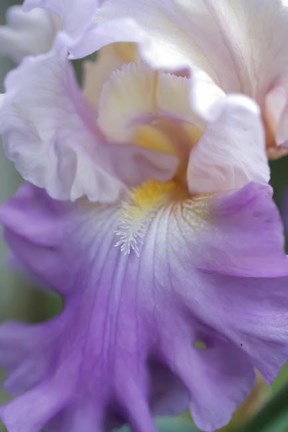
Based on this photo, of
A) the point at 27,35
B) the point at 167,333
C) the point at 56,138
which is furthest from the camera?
the point at 27,35

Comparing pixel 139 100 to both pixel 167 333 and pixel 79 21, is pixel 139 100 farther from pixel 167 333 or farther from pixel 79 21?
pixel 167 333

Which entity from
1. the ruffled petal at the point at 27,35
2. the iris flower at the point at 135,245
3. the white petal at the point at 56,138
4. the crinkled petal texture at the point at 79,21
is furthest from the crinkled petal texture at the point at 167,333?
the ruffled petal at the point at 27,35

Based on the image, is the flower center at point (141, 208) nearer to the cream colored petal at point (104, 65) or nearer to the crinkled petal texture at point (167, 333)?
the crinkled petal texture at point (167, 333)

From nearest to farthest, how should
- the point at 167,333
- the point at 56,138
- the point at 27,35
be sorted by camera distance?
the point at 167,333 → the point at 56,138 → the point at 27,35

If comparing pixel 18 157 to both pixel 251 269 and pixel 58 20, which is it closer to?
pixel 58 20

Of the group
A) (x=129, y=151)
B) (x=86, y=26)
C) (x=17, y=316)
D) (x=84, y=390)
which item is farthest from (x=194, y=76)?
(x=17, y=316)

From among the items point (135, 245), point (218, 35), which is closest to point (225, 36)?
point (218, 35)

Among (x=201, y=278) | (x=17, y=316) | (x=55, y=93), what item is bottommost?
(x=17, y=316)
